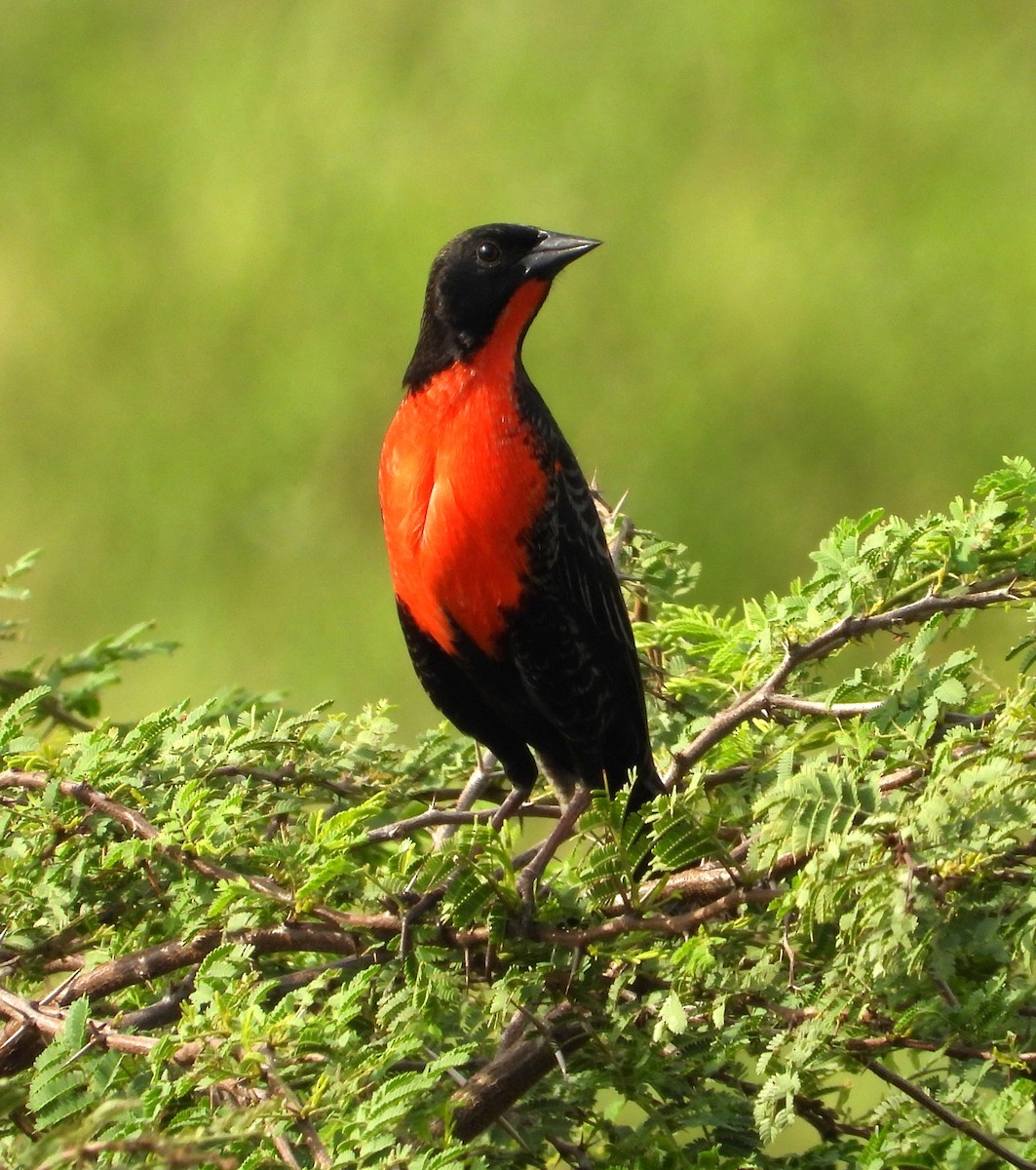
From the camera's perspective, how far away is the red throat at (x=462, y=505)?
251cm

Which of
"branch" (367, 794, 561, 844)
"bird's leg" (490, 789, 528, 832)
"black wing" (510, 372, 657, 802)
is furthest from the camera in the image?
"black wing" (510, 372, 657, 802)

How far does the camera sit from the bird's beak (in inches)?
109

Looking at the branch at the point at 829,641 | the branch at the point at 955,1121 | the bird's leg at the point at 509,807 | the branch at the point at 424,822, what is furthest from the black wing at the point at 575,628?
the branch at the point at 955,1121

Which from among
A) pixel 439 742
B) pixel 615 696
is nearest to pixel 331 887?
pixel 439 742

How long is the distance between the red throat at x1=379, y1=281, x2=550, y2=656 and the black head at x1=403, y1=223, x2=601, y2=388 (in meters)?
0.10

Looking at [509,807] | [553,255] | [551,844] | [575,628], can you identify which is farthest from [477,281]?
[551,844]

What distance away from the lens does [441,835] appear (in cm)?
238

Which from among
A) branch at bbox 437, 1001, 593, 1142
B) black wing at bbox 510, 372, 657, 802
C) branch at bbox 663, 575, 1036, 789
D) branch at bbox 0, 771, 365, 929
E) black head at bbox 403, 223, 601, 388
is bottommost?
branch at bbox 437, 1001, 593, 1142

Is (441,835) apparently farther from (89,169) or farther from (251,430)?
(89,169)

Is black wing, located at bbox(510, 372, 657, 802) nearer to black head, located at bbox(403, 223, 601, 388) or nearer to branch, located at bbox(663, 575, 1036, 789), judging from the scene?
black head, located at bbox(403, 223, 601, 388)

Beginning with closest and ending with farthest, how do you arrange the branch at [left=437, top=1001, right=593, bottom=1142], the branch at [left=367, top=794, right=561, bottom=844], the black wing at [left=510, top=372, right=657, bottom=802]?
the branch at [left=437, top=1001, right=593, bottom=1142], the branch at [left=367, top=794, right=561, bottom=844], the black wing at [left=510, top=372, right=657, bottom=802]

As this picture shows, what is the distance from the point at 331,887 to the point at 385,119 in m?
5.76

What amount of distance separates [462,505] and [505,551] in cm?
9

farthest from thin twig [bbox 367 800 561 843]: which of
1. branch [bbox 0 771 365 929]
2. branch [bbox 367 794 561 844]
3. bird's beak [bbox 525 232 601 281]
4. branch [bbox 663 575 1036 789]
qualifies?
bird's beak [bbox 525 232 601 281]
